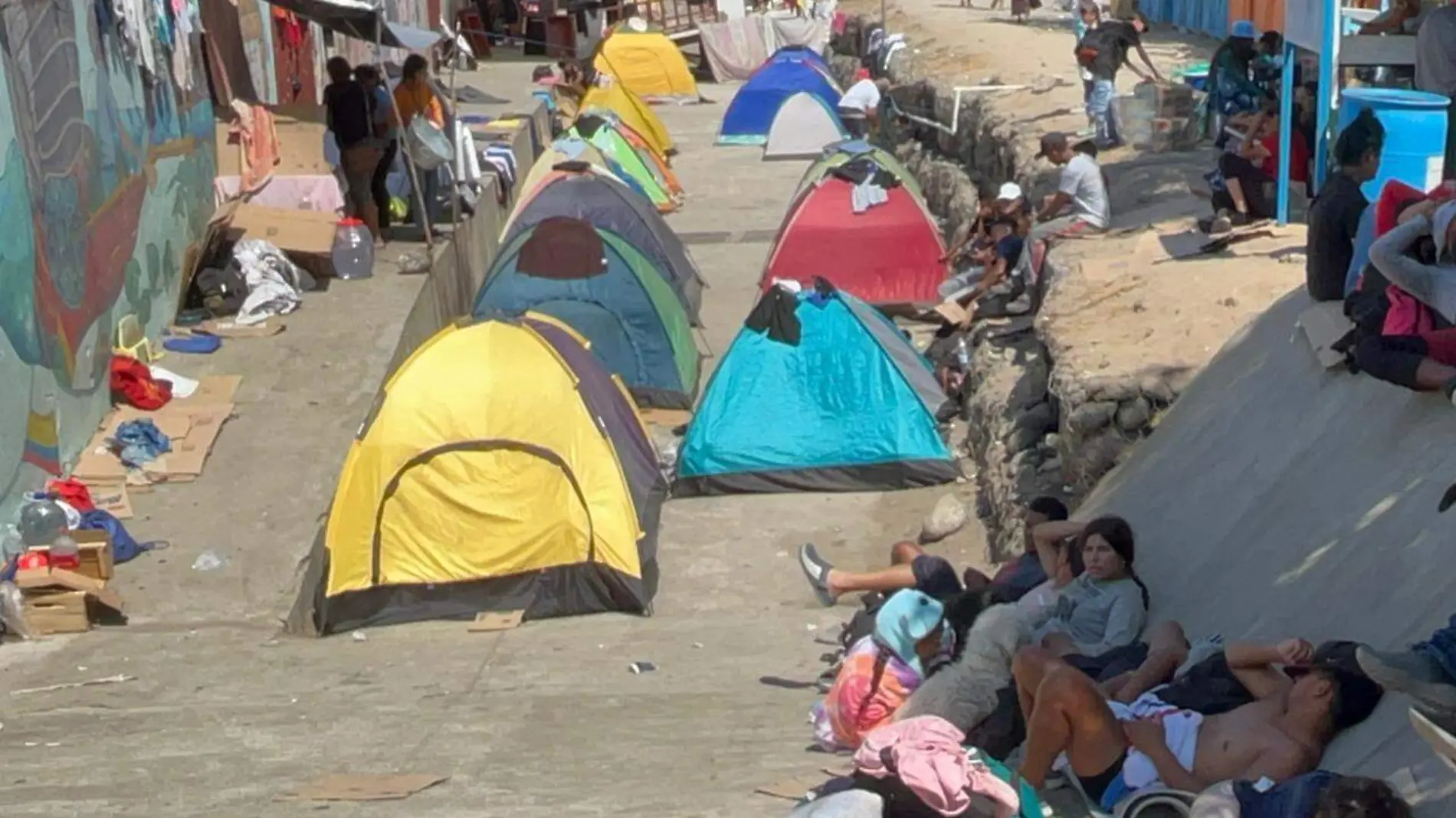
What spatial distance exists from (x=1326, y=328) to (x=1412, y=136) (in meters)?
2.07

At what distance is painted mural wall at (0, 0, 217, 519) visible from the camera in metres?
11.4

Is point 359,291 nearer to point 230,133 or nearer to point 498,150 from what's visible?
point 230,133

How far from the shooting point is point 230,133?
16.6 m

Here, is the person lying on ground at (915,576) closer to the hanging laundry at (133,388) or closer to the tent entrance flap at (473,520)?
the tent entrance flap at (473,520)

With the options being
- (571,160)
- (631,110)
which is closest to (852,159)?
(571,160)

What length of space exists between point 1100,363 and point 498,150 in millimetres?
11123

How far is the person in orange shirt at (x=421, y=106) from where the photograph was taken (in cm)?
1739

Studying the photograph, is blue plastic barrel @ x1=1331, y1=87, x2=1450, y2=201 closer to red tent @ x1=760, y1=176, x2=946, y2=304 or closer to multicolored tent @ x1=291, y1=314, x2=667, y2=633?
multicolored tent @ x1=291, y1=314, x2=667, y2=633

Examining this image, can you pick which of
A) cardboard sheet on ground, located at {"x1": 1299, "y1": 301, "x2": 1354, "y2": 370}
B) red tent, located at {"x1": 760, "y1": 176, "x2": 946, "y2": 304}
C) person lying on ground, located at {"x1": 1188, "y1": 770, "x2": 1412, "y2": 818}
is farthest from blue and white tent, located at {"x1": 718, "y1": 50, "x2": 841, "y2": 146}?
person lying on ground, located at {"x1": 1188, "y1": 770, "x2": 1412, "y2": 818}

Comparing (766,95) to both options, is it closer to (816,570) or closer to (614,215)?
(614,215)

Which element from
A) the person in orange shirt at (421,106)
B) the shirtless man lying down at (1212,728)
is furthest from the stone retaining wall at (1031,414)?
the person in orange shirt at (421,106)

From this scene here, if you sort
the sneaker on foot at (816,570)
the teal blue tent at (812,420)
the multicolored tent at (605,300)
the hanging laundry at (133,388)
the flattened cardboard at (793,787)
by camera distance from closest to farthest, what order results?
the flattened cardboard at (793,787), the sneaker on foot at (816,570), the hanging laundry at (133,388), the teal blue tent at (812,420), the multicolored tent at (605,300)

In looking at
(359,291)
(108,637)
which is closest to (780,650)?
(108,637)

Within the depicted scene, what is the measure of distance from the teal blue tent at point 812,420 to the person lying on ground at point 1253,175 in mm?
2313
